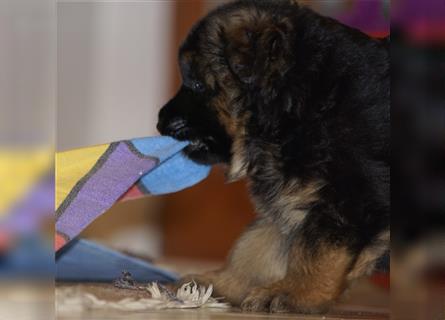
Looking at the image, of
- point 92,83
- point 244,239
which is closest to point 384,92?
point 244,239

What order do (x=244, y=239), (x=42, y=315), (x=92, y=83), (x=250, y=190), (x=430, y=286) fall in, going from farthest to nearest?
1. (x=92, y=83)
2. (x=244, y=239)
3. (x=250, y=190)
4. (x=42, y=315)
5. (x=430, y=286)

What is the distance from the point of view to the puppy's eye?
2.50 m

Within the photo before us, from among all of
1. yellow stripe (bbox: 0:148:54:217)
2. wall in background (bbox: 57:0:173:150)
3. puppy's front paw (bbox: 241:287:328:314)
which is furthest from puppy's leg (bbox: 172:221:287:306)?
wall in background (bbox: 57:0:173:150)

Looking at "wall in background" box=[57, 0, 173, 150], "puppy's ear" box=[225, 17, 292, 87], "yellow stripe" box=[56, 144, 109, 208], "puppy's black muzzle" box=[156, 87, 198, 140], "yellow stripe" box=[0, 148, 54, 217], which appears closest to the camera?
"yellow stripe" box=[0, 148, 54, 217]

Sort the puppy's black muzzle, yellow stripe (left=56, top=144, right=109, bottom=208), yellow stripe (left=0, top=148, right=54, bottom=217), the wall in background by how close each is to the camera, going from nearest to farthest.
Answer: yellow stripe (left=0, top=148, right=54, bottom=217) → yellow stripe (left=56, top=144, right=109, bottom=208) → the puppy's black muzzle → the wall in background

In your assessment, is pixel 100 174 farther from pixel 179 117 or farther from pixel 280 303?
pixel 280 303

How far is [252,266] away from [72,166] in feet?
2.64

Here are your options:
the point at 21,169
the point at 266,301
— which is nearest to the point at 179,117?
the point at 266,301

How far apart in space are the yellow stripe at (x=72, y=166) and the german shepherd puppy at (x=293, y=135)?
1.11 feet

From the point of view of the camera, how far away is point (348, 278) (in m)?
2.23

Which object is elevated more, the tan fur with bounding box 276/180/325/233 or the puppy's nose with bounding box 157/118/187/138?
the puppy's nose with bounding box 157/118/187/138

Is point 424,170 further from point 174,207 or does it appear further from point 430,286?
point 174,207

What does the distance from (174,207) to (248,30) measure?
2.72 metres

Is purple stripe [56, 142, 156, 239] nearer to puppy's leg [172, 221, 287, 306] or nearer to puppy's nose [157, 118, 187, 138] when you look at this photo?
puppy's nose [157, 118, 187, 138]
